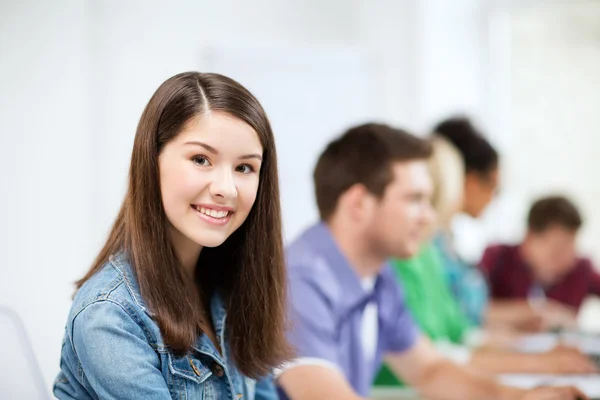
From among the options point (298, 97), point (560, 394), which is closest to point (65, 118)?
point (560, 394)

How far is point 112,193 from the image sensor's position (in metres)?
3.32

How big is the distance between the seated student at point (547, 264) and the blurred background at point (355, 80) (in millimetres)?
488

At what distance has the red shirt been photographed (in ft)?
11.5

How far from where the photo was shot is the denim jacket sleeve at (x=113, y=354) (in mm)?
957

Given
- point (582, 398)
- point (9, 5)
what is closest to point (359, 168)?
point (582, 398)

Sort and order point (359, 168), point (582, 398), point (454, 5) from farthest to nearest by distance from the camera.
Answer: point (454, 5) < point (359, 168) < point (582, 398)

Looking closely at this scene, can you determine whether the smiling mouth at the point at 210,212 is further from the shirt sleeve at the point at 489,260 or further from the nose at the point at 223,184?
the shirt sleeve at the point at 489,260

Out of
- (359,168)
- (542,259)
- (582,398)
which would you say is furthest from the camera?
(542,259)

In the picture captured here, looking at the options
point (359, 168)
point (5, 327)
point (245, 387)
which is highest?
point (359, 168)

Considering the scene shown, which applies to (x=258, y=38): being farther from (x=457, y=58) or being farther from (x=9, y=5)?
(x=9, y=5)

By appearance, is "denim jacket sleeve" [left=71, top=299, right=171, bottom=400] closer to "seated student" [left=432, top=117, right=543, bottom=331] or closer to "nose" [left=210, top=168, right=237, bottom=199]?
"nose" [left=210, top=168, right=237, bottom=199]

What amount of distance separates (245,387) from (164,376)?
0.21 m

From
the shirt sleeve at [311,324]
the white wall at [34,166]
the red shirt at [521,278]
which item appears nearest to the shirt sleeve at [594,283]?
the red shirt at [521,278]

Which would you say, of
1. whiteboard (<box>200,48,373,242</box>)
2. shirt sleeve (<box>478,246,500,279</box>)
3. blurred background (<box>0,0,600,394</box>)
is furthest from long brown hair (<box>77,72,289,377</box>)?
shirt sleeve (<box>478,246,500,279</box>)
